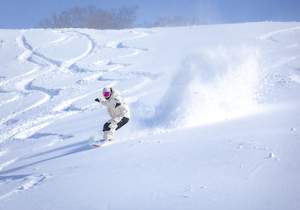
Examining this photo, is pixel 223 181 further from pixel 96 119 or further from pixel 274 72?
pixel 274 72

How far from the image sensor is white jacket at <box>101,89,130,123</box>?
22.0 feet

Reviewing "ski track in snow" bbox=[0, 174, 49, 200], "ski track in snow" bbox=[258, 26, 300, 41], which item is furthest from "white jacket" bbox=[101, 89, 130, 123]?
"ski track in snow" bbox=[258, 26, 300, 41]

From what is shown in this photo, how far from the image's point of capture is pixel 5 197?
4570mm

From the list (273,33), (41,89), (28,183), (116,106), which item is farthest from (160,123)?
(273,33)

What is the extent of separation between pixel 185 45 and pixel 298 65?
538 cm

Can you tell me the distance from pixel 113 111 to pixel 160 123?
988 millimetres

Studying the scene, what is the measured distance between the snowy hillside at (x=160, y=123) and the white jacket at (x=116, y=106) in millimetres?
394

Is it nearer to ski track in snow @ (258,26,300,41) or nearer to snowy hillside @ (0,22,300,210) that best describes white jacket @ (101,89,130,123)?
snowy hillside @ (0,22,300,210)

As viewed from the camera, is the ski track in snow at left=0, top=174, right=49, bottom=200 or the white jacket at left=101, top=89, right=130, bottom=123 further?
the white jacket at left=101, top=89, right=130, bottom=123

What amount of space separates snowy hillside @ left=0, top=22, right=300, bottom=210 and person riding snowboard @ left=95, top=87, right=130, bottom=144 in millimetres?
269

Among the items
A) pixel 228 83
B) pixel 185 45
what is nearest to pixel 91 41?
pixel 185 45

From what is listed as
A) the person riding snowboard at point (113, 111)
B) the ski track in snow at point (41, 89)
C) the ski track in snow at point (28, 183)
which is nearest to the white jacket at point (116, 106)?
the person riding snowboard at point (113, 111)

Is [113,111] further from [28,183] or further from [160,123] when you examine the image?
[28,183]

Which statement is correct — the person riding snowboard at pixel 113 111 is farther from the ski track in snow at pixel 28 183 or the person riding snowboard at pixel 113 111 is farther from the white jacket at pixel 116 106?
the ski track in snow at pixel 28 183
